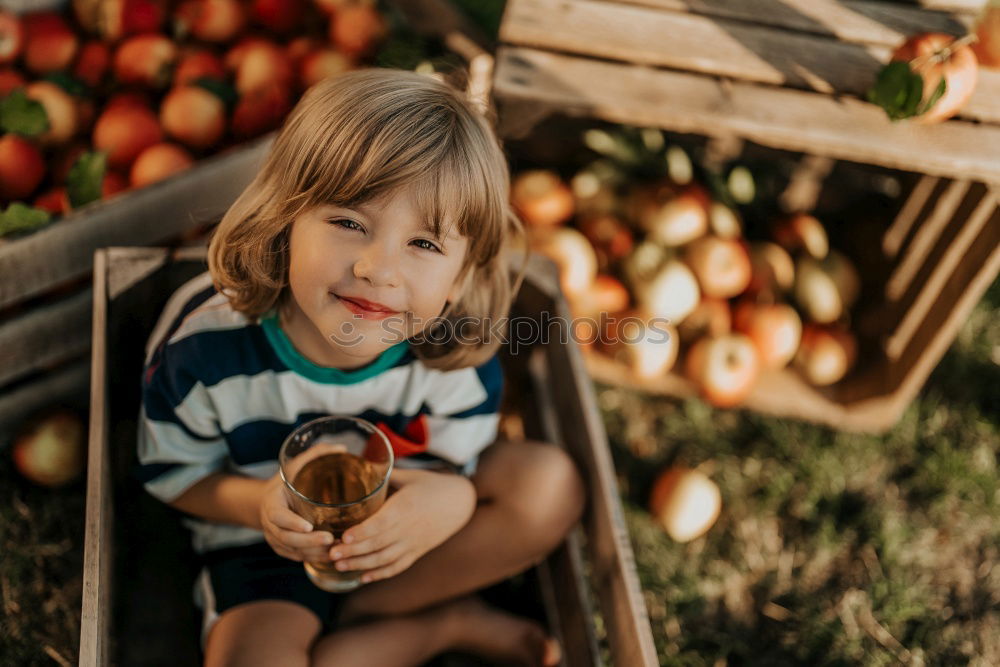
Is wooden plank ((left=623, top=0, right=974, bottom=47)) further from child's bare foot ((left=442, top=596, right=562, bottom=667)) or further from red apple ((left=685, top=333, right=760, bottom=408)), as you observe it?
child's bare foot ((left=442, top=596, right=562, bottom=667))

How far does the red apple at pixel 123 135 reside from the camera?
6.31ft

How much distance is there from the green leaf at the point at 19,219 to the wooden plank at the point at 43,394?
0.40m

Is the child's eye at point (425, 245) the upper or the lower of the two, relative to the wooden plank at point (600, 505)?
upper

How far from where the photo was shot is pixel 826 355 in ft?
7.83

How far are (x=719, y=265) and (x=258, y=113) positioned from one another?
1.24 meters

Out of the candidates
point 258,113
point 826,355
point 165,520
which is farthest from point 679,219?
point 165,520

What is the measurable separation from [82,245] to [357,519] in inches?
31.4

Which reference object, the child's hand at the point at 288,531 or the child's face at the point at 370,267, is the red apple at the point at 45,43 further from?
the child's hand at the point at 288,531

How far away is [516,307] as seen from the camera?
196 centimetres

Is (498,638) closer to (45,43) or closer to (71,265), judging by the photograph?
(71,265)

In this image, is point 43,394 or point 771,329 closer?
point 43,394

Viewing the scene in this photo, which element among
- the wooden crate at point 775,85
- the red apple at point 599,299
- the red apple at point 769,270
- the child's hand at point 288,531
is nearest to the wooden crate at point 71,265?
the wooden crate at point 775,85

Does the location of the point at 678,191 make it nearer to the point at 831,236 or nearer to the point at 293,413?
the point at 831,236

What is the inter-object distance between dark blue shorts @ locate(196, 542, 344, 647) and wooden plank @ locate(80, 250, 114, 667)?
0.17 meters
